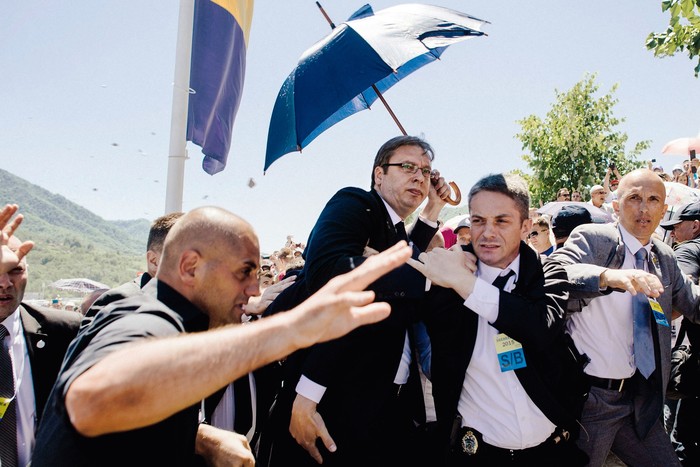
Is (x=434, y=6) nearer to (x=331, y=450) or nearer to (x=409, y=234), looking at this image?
(x=409, y=234)

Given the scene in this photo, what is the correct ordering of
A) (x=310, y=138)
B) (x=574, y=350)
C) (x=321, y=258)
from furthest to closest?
(x=310, y=138) < (x=574, y=350) < (x=321, y=258)

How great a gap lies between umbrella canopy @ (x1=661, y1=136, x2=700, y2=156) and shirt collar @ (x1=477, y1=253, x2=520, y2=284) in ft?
46.2

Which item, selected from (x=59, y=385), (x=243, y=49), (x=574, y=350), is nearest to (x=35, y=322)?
(x=59, y=385)

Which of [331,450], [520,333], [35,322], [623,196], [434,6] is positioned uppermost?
[434,6]

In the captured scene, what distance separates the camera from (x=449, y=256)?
2426mm

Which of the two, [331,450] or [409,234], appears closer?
[331,450]

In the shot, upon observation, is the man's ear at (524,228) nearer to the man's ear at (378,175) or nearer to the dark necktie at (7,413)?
the man's ear at (378,175)

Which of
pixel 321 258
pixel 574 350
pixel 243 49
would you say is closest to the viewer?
pixel 321 258

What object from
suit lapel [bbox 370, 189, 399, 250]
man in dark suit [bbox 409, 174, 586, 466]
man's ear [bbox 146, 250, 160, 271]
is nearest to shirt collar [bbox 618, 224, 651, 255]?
man in dark suit [bbox 409, 174, 586, 466]

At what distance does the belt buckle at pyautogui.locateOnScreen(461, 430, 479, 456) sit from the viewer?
100.0 inches

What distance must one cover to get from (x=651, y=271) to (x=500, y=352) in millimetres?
1426

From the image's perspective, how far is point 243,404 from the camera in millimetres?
2438

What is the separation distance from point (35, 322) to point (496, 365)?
99.9 inches

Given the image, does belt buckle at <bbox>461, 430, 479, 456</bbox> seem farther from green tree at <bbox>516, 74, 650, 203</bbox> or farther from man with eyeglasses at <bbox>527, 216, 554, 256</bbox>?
green tree at <bbox>516, 74, 650, 203</bbox>
